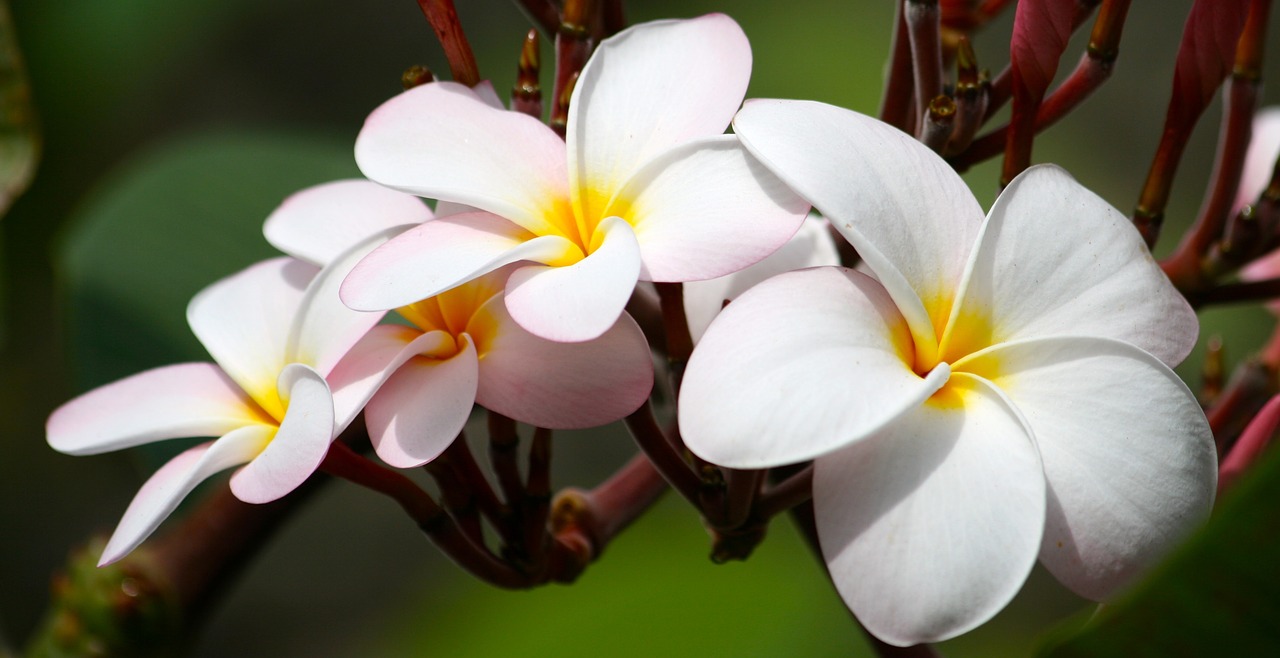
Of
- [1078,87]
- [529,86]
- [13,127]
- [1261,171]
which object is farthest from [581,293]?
[13,127]

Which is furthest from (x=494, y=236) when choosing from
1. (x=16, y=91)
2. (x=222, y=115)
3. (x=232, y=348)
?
(x=222, y=115)

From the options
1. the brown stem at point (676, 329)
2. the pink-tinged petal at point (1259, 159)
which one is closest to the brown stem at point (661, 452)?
the brown stem at point (676, 329)

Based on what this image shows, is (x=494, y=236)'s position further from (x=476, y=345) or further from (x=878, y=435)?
(x=878, y=435)

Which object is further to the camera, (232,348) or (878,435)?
(232,348)

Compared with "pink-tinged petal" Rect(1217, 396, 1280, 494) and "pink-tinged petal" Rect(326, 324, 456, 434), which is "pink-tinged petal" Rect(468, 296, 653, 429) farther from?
"pink-tinged petal" Rect(1217, 396, 1280, 494)

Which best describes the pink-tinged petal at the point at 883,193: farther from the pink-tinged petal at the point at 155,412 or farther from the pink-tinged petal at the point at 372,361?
the pink-tinged petal at the point at 155,412

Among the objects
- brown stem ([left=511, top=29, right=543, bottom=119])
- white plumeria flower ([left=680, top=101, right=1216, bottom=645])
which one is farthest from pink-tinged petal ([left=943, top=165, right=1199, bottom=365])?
brown stem ([left=511, top=29, right=543, bottom=119])
